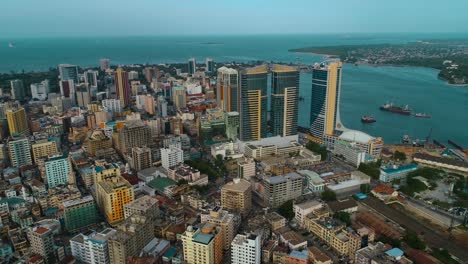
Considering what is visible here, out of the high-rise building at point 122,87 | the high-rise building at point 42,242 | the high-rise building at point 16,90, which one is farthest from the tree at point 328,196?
the high-rise building at point 16,90

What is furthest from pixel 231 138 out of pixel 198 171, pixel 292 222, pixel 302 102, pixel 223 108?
pixel 302 102

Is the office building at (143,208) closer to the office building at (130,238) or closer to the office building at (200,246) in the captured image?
the office building at (130,238)

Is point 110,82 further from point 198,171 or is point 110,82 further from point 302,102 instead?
point 198,171

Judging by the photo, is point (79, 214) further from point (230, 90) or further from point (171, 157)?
point (230, 90)

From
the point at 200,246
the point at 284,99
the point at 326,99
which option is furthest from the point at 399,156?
the point at 200,246

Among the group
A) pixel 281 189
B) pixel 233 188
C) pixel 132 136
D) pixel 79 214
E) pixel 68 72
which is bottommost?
pixel 79 214

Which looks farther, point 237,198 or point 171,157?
point 171,157

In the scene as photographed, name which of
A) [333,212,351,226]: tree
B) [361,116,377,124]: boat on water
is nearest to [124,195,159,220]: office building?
[333,212,351,226]: tree
